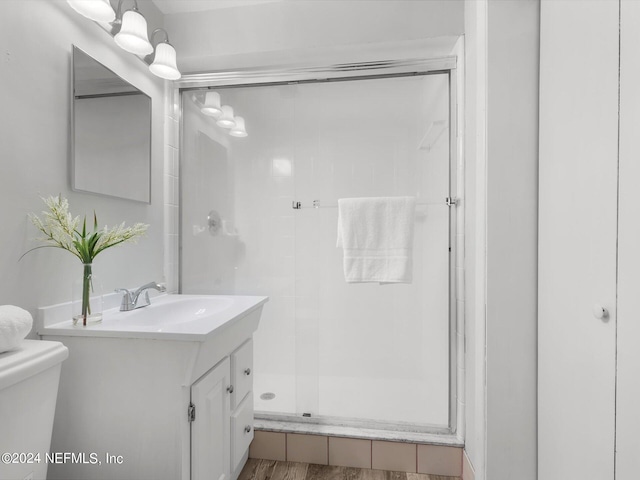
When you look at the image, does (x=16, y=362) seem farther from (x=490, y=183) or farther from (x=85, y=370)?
(x=490, y=183)

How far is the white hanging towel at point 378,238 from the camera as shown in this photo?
5.29 ft

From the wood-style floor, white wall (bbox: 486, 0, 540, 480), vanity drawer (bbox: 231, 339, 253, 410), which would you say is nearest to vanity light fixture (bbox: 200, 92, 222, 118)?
vanity drawer (bbox: 231, 339, 253, 410)

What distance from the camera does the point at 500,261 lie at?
4.00 feet

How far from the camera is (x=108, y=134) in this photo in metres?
1.41

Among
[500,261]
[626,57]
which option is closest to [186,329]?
[500,261]

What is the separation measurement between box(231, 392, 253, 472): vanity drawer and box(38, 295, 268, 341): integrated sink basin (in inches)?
16.6

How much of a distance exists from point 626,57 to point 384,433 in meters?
1.67

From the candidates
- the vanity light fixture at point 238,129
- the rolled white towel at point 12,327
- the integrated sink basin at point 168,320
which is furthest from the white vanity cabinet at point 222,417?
the vanity light fixture at point 238,129

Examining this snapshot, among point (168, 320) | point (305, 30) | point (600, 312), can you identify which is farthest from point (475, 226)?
point (168, 320)

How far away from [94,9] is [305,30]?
0.90 meters

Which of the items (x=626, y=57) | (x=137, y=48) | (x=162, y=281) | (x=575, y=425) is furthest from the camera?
(x=162, y=281)

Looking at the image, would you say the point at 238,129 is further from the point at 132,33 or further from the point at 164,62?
the point at 132,33

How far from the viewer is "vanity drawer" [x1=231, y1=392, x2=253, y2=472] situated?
4.46ft

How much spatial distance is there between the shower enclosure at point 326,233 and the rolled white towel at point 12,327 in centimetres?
108
